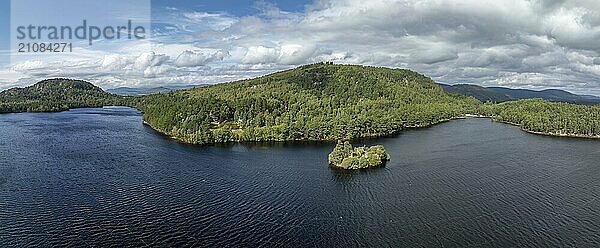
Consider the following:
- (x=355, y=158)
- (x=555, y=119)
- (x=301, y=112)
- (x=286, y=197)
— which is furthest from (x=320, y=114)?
→ (x=286, y=197)

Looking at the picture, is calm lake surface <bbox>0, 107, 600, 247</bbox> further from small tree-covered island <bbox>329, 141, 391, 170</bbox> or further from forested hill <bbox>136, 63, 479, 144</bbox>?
forested hill <bbox>136, 63, 479, 144</bbox>

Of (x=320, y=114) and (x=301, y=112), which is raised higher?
(x=301, y=112)

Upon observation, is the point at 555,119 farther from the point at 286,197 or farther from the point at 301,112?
the point at 286,197

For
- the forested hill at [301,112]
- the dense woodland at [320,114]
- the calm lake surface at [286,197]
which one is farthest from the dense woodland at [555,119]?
the calm lake surface at [286,197]

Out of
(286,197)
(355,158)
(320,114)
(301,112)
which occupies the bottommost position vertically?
(286,197)

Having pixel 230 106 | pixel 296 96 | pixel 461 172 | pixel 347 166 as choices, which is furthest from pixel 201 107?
pixel 461 172

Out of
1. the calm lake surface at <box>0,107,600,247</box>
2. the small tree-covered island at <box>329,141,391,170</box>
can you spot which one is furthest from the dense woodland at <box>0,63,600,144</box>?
the small tree-covered island at <box>329,141,391,170</box>

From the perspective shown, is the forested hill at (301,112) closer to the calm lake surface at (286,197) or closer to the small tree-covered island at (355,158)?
the calm lake surface at (286,197)
